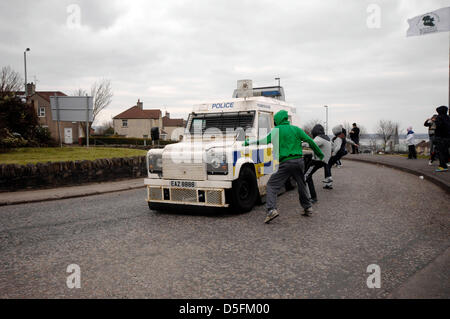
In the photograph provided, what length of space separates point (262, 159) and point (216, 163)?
→ 144 centimetres

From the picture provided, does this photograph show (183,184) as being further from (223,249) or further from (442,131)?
(442,131)

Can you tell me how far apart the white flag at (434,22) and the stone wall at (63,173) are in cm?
1096

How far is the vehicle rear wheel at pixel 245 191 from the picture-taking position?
634 centimetres

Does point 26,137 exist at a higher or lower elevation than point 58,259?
higher

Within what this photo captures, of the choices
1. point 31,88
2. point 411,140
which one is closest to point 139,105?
point 31,88

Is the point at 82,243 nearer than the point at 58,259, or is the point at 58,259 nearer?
the point at 58,259

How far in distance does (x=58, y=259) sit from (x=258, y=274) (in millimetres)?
2544

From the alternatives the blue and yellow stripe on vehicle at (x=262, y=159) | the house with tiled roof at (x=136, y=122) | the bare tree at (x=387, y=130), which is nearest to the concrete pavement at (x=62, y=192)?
the blue and yellow stripe on vehicle at (x=262, y=159)

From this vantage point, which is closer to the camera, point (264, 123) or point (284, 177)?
point (284, 177)

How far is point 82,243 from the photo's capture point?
16.3 ft

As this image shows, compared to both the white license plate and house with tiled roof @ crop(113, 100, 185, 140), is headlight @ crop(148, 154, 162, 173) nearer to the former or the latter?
the white license plate

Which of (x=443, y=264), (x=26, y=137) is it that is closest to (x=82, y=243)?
(x=443, y=264)

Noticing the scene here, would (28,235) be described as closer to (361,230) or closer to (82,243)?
(82,243)

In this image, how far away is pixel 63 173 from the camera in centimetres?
1106
